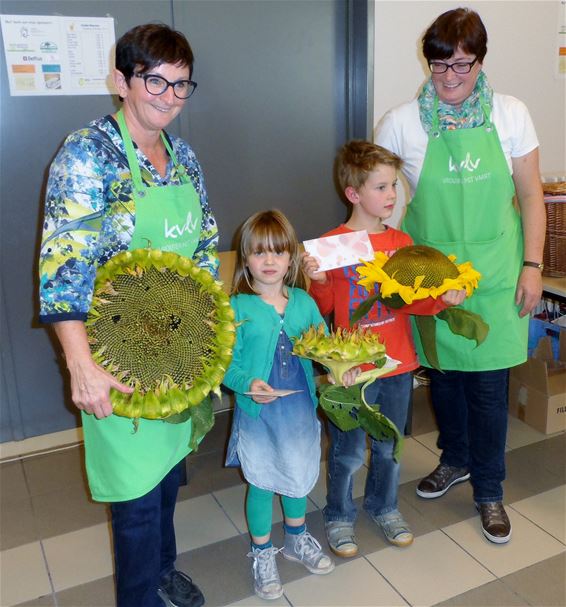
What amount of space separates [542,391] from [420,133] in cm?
142

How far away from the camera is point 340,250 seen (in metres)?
1.82

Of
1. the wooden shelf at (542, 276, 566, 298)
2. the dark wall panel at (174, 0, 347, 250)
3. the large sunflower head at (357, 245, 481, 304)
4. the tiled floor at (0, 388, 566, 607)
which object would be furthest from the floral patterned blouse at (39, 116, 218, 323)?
the wooden shelf at (542, 276, 566, 298)

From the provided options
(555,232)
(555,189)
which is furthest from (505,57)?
(555,232)

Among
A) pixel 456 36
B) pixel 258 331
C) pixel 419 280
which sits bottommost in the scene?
pixel 258 331

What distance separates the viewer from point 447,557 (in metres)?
2.04

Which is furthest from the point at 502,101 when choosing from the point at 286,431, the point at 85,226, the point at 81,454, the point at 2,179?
the point at 81,454

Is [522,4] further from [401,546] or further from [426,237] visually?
[401,546]

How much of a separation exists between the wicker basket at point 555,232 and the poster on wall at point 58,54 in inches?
71.7

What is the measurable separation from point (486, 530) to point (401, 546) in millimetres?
289

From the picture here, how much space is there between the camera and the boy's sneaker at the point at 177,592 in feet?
6.03

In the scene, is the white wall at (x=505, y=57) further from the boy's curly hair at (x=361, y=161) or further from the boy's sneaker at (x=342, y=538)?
the boy's sneaker at (x=342, y=538)

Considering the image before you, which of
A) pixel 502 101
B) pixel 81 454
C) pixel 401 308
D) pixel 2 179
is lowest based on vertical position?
pixel 81 454

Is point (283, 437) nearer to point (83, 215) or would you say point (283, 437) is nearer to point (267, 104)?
point (83, 215)

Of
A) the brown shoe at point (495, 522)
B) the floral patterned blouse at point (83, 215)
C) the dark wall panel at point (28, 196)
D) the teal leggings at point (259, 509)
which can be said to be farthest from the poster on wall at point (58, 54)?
the brown shoe at point (495, 522)
